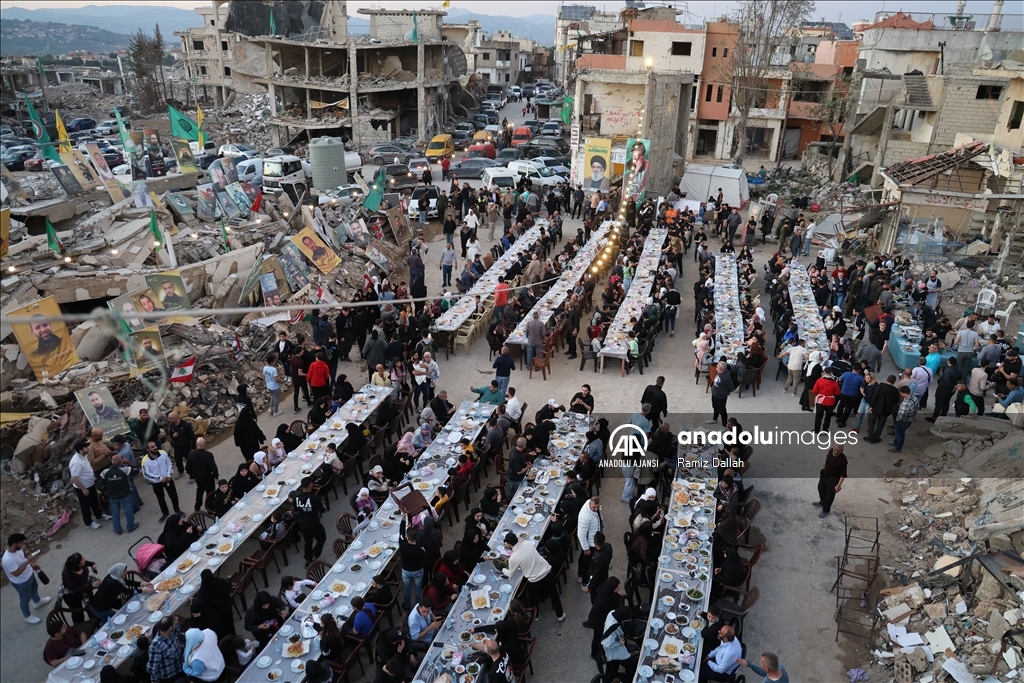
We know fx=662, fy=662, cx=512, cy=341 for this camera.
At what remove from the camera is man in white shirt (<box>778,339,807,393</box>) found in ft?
45.3

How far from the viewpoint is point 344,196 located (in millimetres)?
24750

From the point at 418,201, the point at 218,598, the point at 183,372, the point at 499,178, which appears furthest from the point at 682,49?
the point at 218,598

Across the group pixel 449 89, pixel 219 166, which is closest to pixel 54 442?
pixel 219 166

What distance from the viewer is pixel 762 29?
39312 millimetres

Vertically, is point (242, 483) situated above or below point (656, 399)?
below

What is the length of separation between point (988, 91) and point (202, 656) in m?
33.2

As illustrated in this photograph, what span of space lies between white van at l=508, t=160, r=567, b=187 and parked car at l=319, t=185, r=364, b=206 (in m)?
7.90

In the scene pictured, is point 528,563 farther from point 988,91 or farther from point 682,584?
point 988,91

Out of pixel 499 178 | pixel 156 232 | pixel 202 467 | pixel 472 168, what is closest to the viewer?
pixel 202 467

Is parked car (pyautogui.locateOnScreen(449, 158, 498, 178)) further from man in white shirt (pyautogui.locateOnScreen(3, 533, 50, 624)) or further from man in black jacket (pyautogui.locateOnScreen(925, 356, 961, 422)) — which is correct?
man in white shirt (pyautogui.locateOnScreen(3, 533, 50, 624))

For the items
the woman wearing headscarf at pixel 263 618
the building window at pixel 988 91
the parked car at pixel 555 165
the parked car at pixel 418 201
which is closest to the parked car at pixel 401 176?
the parked car at pixel 418 201

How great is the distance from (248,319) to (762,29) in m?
36.5

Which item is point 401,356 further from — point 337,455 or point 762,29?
point 762,29

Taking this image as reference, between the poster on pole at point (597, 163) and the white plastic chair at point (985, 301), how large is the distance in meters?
13.8
